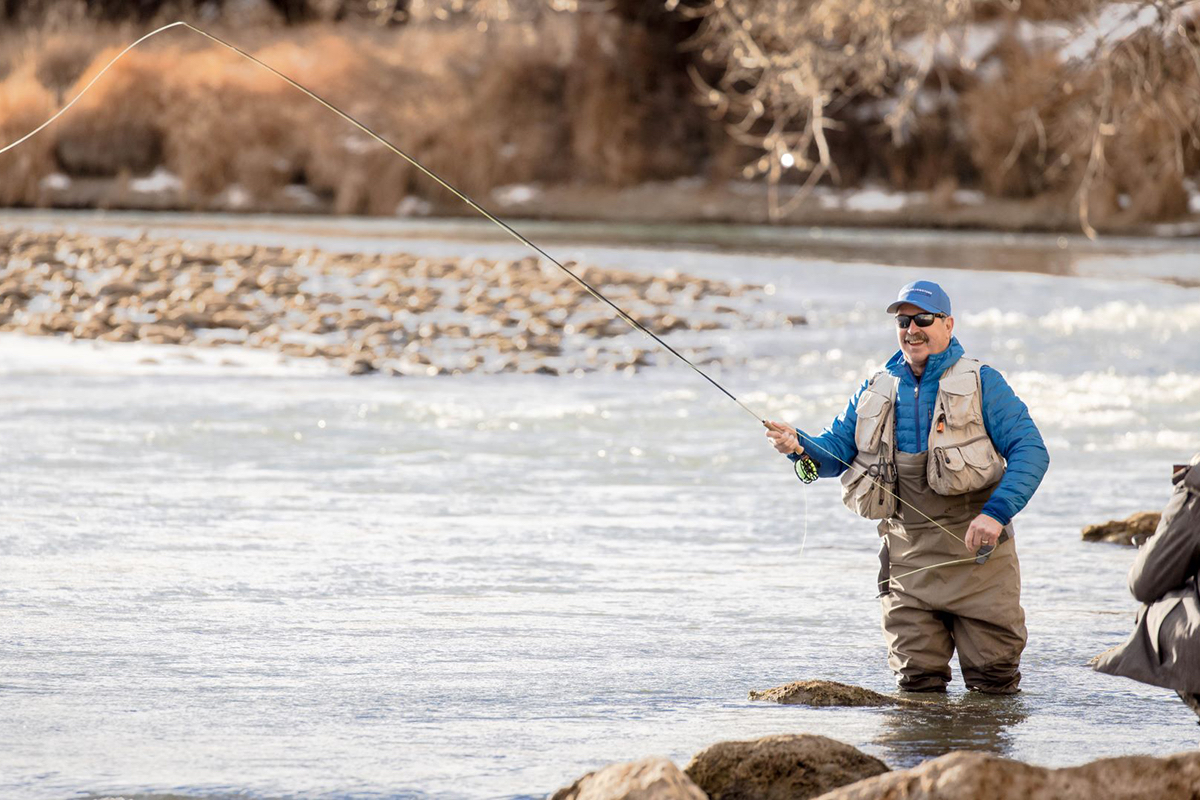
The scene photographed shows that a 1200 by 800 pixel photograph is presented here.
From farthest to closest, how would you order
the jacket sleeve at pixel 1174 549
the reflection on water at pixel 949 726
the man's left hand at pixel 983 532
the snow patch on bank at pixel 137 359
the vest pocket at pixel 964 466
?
the snow patch on bank at pixel 137 359 < the vest pocket at pixel 964 466 < the man's left hand at pixel 983 532 < the reflection on water at pixel 949 726 < the jacket sleeve at pixel 1174 549

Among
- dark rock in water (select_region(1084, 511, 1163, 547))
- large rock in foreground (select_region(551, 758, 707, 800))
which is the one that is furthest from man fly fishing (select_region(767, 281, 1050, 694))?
dark rock in water (select_region(1084, 511, 1163, 547))

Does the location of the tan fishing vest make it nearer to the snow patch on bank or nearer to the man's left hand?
the man's left hand

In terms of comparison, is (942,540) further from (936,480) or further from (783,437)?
(783,437)

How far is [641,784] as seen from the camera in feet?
10.1

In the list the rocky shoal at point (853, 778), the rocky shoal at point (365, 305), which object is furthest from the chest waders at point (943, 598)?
the rocky shoal at point (365, 305)

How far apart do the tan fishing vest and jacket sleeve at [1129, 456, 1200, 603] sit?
637mm

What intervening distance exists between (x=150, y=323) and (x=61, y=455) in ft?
19.0

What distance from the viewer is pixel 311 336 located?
43.1ft

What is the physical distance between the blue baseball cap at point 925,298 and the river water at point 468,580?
937mm

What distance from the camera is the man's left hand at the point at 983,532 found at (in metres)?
3.89

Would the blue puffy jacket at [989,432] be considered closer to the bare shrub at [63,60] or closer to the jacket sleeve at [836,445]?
the jacket sleeve at [836,445]

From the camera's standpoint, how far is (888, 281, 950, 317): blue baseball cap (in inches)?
160

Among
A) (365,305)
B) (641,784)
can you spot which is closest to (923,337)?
(641,784)

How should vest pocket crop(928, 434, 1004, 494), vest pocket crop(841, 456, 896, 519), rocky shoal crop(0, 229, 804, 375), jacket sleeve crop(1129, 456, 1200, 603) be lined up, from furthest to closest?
1. rocky shoal crop(0, 229, 804, 375)
2. vest pocket crop(841, 456, 896, 519)
3. vest pocket crop(928, 434, 1004, 494)
4. jacket sleeve crop(1129, 456, 1200, 603)
